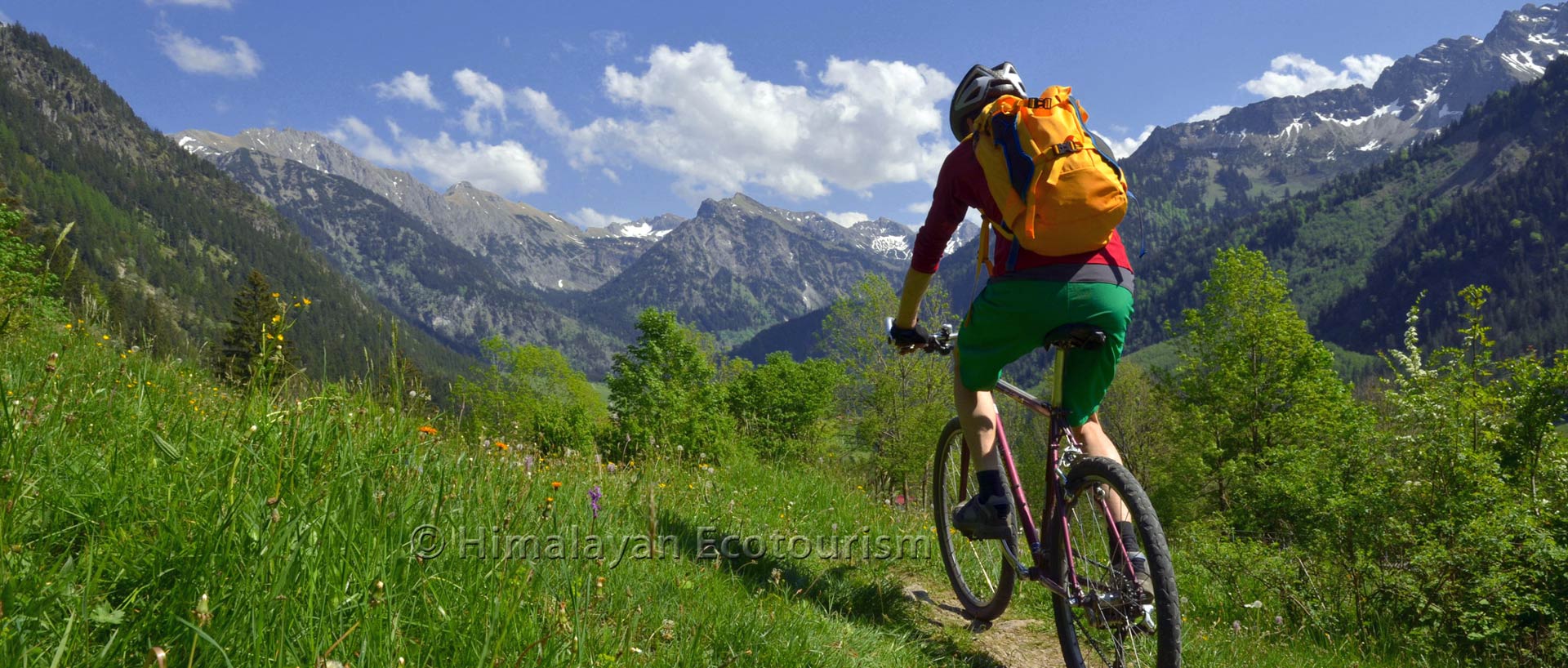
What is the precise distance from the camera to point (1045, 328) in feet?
10.5

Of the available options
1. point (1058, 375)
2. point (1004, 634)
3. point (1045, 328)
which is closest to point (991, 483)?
point (1058, 375)

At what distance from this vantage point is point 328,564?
69.1 inches

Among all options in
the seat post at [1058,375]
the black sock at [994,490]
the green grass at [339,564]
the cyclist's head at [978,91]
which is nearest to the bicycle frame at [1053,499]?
the seat post at [1058,375]

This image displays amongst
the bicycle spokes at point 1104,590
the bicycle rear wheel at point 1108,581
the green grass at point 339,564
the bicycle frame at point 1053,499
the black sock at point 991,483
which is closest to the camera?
the green grass at point 339,564

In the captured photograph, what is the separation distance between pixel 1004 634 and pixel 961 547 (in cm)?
93

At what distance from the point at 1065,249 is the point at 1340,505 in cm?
768

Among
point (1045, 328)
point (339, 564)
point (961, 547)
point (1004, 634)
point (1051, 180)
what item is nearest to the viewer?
point (339, 564)

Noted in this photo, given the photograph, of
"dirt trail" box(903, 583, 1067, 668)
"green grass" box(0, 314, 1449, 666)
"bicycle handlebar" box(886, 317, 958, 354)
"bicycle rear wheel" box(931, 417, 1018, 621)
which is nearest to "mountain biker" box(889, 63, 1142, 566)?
"bicycle handlebar" box(886, 317, 958, 354)

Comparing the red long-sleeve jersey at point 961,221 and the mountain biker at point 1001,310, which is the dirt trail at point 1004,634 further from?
the red long-sleeve jersey at point 961,221

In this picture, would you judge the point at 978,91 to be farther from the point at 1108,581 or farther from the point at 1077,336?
the point at 1108,581

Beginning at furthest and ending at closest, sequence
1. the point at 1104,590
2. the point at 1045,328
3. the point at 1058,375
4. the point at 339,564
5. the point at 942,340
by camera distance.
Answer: the point at 942,340
the point at 1058,375
the point at 1045,328
the point at 1104,590
the point at 339,564

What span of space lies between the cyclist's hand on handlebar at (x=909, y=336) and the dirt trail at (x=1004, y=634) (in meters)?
1.44

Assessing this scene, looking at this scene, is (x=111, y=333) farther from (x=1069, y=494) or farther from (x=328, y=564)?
(x=1069, y=494)

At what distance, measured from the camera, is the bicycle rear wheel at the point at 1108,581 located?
2670mm
